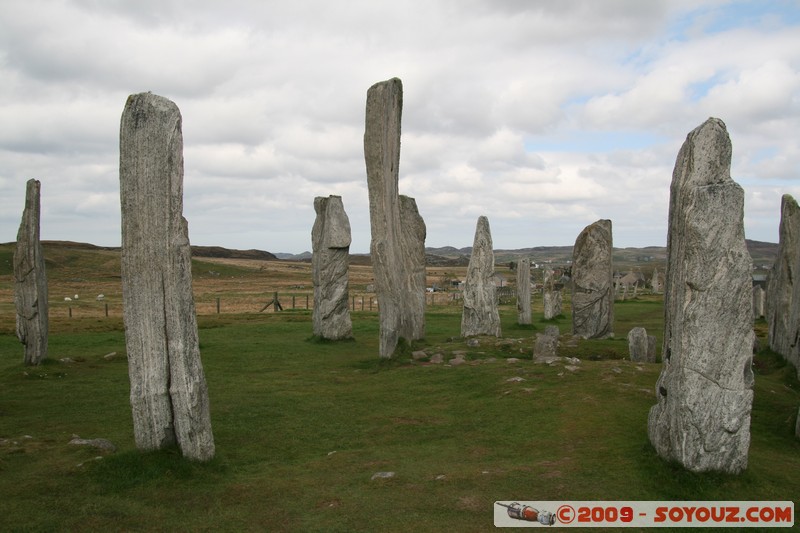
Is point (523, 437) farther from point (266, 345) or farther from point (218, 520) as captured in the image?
point (266, 345)

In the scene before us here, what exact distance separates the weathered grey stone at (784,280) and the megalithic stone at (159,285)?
43.4 feet

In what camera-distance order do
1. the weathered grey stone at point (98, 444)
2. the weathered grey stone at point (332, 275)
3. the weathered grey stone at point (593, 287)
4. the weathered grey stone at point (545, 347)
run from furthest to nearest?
1. the weathered grey stone at point (332, 275)
2. the weathered grey stone at point (593, 287)
3. the weathered grey stone at point (545, 347)
4. the weathered grey stone at point (98, 444)

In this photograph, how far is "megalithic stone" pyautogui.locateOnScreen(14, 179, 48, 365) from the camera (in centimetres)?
1619

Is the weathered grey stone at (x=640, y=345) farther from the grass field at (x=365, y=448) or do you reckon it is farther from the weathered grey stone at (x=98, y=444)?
Result: the weathered grey stone at (x=98, y=444)

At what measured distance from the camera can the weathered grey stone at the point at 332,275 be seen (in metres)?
21.9

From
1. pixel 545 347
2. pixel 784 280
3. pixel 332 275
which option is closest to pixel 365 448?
pixel 545 347

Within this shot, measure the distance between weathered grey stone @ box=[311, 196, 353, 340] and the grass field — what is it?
4.52m

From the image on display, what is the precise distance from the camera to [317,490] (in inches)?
312

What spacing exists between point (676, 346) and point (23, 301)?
14794mm

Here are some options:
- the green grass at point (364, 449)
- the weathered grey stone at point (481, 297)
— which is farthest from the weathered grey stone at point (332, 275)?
the green grass at point (364, 449)

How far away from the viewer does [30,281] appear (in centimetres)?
1616

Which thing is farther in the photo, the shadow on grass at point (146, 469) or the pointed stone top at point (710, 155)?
the pointed stone top at point (710, 155)

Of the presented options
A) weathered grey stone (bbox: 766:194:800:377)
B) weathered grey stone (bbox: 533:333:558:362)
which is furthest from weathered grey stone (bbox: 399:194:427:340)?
weathered grey stone (bbox: 766:194:800:377)

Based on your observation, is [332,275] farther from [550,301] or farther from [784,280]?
[784,280]
